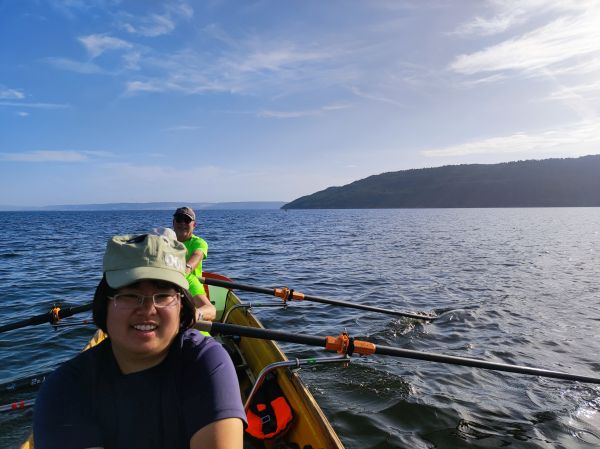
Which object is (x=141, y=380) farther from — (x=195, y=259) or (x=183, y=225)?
(x=183, y=225)

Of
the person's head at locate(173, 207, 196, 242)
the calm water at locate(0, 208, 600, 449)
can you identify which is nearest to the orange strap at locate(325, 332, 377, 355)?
the calm water at locate(0, 208, 600, 449)

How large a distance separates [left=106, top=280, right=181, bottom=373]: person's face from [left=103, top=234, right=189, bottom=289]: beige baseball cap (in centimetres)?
8

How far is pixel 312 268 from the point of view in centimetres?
2216

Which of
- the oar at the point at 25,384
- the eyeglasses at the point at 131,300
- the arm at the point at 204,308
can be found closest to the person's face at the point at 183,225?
the arm at the point at 204,308

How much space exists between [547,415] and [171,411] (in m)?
7.03

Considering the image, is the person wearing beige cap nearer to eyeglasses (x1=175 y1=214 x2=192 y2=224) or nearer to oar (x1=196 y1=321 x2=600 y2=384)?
oar (x1=196 y1=321 x2=600 y2=384)

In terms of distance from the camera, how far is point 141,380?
7.89 feet

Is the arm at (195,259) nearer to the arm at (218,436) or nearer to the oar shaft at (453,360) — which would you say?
the oar shaft at (453,360)

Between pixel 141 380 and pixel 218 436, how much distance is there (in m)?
0.60

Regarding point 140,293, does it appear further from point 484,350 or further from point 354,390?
point 484,350

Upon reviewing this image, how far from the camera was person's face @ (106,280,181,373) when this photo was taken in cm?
233

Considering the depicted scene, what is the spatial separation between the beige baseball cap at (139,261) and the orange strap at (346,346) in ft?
10.8

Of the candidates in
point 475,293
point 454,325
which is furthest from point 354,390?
point 475,293

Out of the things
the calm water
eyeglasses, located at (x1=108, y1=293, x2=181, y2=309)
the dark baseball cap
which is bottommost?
the calm water
